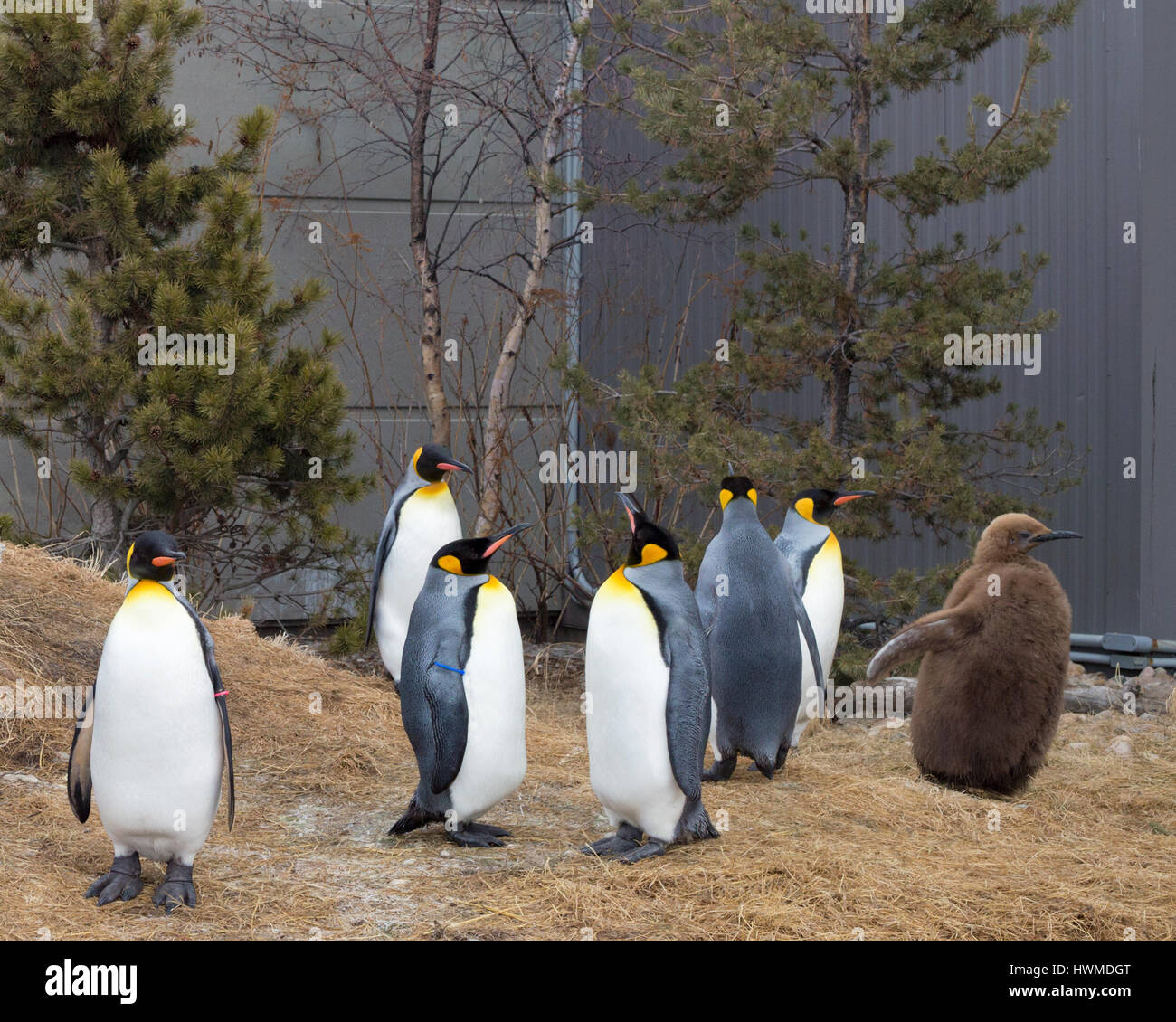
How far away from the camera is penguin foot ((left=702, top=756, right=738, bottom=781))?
4.50 m

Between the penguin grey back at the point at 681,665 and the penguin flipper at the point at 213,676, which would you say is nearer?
the penguin flipper at the point at 213,676

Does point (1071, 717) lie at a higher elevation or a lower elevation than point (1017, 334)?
lower

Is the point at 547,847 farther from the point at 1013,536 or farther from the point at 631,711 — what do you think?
the point at 1013,536

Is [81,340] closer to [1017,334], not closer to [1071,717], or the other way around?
[1017,334]

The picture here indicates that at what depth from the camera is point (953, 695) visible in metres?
4.36

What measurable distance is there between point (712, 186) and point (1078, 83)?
1917 mm

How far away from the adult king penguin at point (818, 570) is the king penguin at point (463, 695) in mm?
1712

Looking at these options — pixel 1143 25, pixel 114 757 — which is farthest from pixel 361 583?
pixel 1143 25

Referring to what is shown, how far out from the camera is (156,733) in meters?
3.02

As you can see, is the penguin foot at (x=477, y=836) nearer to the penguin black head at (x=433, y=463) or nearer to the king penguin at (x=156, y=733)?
the king penguin at (x=156, y=733)

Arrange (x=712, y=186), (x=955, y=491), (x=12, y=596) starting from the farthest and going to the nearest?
(x=712, y=186) → (x=955, y=491) → (x=12, y=596)

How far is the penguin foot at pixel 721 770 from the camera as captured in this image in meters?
4.50

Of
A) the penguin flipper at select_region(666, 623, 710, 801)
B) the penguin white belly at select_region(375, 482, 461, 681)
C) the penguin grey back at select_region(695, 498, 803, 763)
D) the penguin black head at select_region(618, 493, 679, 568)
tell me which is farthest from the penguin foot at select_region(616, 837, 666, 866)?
the penguin white belly at select_region(375, 482, 461, 681)

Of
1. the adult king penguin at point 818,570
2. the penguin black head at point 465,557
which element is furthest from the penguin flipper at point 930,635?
the penguin black head at point 465,557
